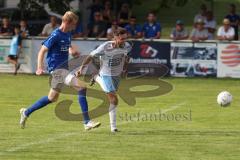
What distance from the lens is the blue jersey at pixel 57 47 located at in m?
13.2

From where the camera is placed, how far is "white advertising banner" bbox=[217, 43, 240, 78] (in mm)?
24328

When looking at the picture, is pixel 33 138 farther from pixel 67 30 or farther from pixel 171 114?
pixel 171 114

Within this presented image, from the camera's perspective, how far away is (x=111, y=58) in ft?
45.3

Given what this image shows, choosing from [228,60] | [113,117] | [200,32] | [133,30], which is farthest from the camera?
[133,30]

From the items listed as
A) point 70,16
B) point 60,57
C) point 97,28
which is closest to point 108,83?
point 60,57

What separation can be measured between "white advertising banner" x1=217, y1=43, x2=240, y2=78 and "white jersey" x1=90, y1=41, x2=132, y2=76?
35.6 feet

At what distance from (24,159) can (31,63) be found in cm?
1603

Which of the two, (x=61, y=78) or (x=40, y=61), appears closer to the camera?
(x=40, y=61)

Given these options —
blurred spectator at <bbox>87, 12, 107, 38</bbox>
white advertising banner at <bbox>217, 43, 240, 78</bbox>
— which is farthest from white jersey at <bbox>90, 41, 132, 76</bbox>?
blurred spectator at <bbox>87, 12, 107, 38</bbox>

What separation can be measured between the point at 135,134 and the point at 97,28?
1470cm

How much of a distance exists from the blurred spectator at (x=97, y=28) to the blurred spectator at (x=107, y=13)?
473 mm

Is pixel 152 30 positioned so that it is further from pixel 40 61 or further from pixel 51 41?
pixel 40 61

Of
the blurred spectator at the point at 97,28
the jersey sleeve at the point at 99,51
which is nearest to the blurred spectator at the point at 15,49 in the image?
the blurred spectator at the point at 97,28

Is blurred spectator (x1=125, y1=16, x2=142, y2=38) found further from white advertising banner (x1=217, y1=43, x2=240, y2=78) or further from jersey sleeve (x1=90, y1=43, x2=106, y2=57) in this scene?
jersey sleeve (x1=90, y1=43, x2=106, y2=57)
